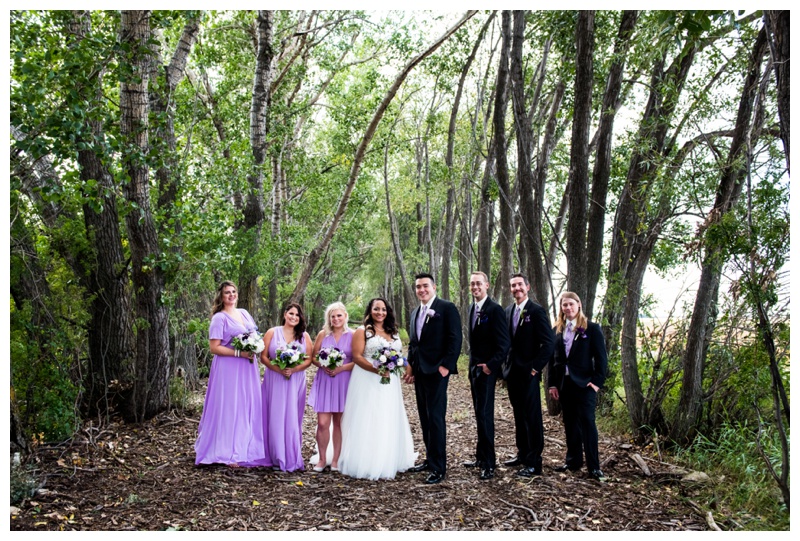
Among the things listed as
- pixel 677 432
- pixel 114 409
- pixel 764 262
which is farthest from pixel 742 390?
pixel 114 409

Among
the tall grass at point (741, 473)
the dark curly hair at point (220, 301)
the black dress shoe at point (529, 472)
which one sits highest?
the dark curly hair at point (220, 301)

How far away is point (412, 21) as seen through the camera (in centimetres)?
1466

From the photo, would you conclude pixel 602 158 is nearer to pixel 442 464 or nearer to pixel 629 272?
pixel 629 272

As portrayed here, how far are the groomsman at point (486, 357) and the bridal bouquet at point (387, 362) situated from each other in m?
0.74

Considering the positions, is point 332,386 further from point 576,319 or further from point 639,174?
point 639,174

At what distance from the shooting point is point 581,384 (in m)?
6.50

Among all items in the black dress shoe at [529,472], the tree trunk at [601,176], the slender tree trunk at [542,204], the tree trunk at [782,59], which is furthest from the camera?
the slender tree trunk at [542,204]

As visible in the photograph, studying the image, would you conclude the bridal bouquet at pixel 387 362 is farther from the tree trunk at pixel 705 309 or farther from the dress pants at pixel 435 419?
the tree trunk at pixel 705 309

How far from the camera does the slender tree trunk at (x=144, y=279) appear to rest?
25.4 ft

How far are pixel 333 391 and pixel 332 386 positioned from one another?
5 cm

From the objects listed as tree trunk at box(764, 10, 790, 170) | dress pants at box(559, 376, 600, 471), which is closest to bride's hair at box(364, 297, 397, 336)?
dress pants at box(559, 376, 600, 471)

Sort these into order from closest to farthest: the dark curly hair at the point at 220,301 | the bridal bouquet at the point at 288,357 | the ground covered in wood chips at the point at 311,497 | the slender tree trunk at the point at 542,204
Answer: the ground covered in wood chips at the point at 311,497, the bridal bouquet at the point at 288,357, the dark curly hair at the point at 220,301, the slender tree trunk at the point at 542,204

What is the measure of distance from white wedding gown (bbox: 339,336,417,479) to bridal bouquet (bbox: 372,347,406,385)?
0.22ft

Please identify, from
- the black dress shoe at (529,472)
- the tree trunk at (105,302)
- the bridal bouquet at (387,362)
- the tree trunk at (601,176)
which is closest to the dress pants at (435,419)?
the bridal bouquet at (387,362)
